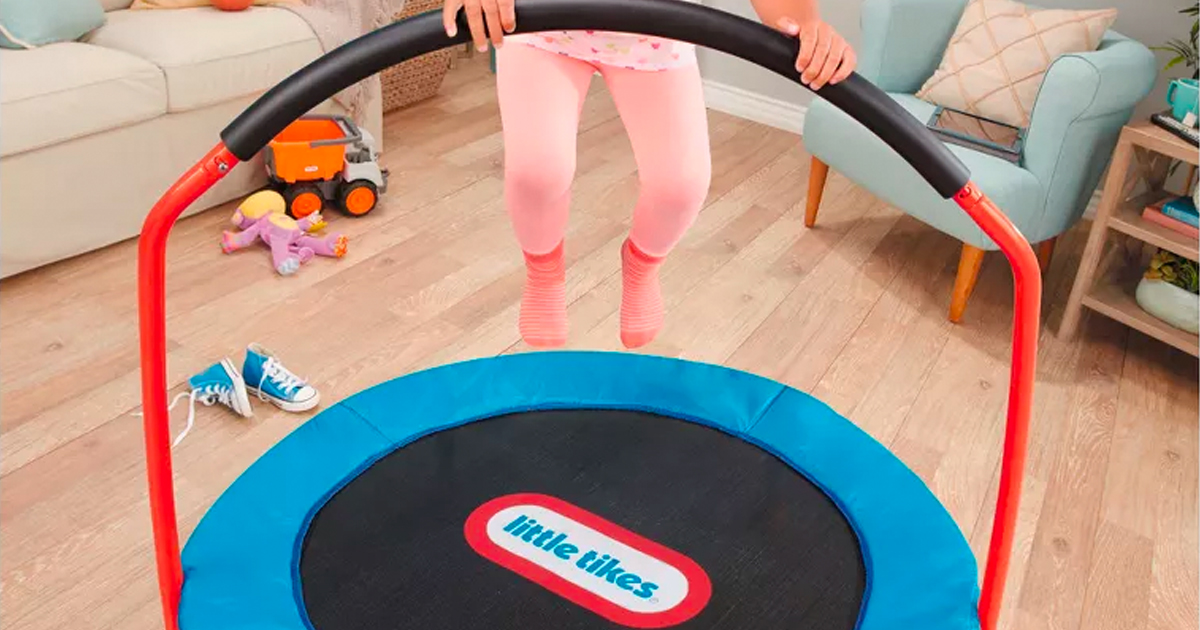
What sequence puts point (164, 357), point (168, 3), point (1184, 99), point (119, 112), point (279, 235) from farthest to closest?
point (168, 3) < point (279, 235) < point (119, 112) < point (1184, 99) < point (164, 357)

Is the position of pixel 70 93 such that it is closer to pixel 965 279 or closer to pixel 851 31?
pixel 965 279

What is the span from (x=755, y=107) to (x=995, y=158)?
1402 millimetres

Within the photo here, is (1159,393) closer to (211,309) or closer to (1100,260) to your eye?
(1100,260)

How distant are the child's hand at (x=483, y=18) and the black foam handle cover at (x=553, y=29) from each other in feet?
0.03

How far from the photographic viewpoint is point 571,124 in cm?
141

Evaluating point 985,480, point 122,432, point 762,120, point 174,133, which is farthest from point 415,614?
point 762,120

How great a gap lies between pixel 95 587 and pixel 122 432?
1.30 ft

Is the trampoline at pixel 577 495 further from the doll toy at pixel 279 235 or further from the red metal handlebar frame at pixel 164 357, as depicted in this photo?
the doll toy at pixel 279 235

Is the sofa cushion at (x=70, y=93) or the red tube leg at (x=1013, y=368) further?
the sofa cushion at (x=70, y=93)

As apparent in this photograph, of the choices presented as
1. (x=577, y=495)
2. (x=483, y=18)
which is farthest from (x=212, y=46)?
(x=483, y=18)

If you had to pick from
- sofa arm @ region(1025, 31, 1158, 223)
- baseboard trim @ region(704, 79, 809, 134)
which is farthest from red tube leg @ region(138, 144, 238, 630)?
baseboard trim @ region(704, 79, 809, 134)

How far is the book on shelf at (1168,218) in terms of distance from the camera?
2.34 m

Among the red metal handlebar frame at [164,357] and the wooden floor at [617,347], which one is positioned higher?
the red metal handlebar frame at [164,357]

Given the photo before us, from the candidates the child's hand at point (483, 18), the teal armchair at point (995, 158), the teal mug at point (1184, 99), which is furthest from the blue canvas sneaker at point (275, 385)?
the teal mug at point (1184, 99)
